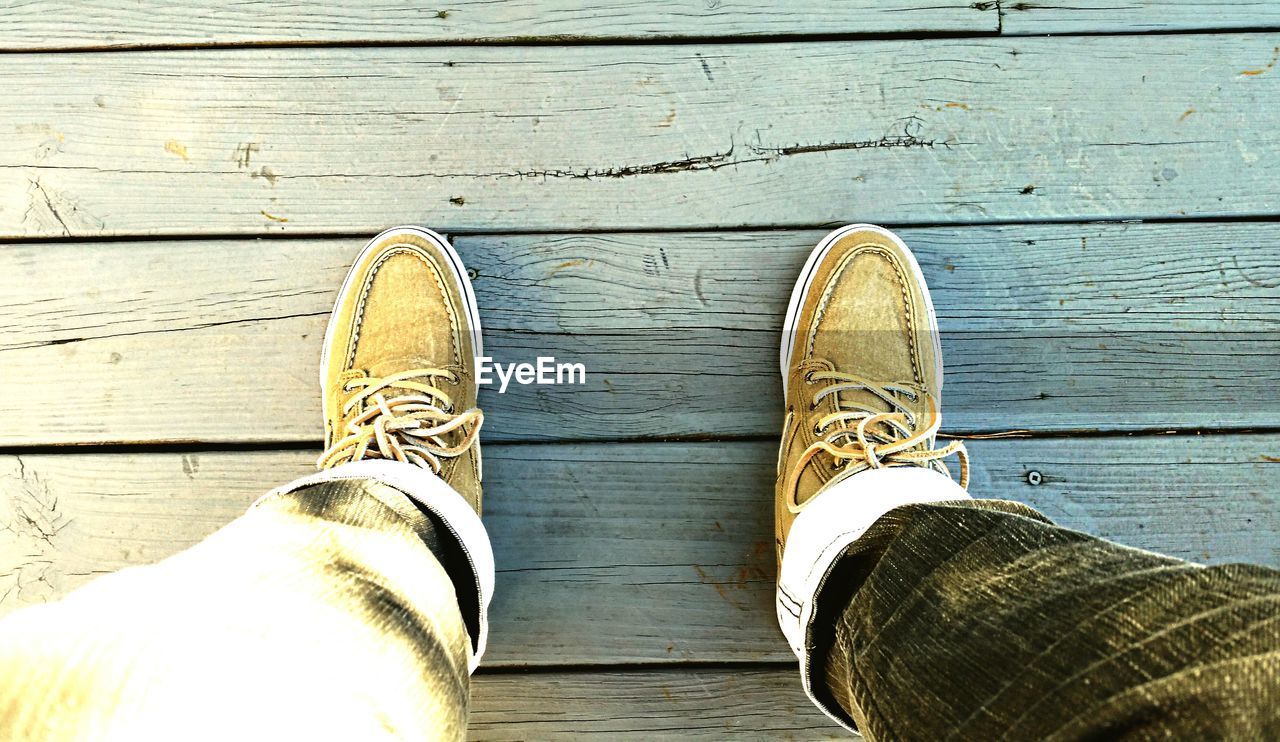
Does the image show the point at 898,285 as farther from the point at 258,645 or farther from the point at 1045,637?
the point at 258,645

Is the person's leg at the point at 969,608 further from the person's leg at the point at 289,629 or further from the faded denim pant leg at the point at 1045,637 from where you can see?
the person's leg at the point at 289,629

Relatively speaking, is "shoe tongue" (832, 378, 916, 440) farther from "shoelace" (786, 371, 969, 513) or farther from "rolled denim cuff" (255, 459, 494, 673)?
"rolled denim cuff" (255, 459, 494, 673)

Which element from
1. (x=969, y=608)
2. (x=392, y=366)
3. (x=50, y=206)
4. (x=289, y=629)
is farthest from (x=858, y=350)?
(x=50, y=206)

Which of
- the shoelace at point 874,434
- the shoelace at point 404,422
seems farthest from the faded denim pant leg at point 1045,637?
the shoelace at point 404,422

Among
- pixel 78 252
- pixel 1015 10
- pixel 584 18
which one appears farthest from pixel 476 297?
pixel 1015 10

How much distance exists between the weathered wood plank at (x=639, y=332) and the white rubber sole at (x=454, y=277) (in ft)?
0.05

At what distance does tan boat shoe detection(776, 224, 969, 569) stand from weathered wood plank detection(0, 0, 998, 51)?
277 mm

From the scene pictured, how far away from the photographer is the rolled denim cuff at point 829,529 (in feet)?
2.12

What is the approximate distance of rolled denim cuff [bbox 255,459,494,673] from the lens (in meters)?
0.69

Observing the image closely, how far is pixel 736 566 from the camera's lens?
2.92 feet

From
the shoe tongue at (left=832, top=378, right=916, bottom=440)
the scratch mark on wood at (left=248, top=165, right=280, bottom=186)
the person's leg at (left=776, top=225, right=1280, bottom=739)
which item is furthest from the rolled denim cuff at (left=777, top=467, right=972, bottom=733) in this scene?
the scratch mark on wood at (left=248, top=165, right=280, bottom=186)

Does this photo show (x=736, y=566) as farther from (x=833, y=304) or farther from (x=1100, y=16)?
(x=1100, y=16)

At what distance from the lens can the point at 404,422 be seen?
32.5 inches

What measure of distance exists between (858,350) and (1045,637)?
1.74 ft
